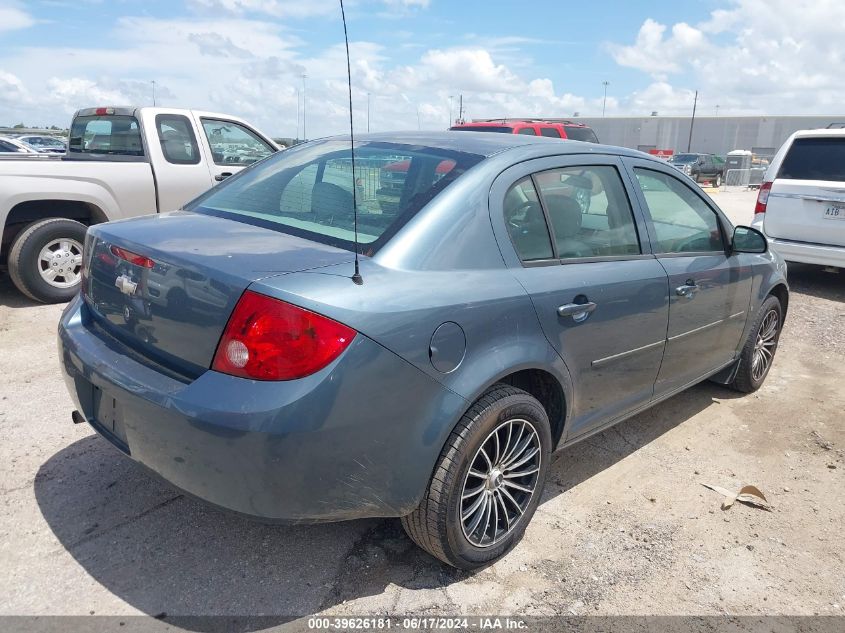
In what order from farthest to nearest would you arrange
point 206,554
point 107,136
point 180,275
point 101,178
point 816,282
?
point 816,282, point 107,136, point 101,178, point 206,554, point 180,275

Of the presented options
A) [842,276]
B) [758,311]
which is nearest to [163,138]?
[758,311]

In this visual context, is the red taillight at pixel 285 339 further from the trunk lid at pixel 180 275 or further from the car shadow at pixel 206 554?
the car shadow at pixel 206 554

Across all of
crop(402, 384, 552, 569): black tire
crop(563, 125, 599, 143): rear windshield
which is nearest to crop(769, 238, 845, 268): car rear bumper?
crop(402, 384, 552, 569): black tire

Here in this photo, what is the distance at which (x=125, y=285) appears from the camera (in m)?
2.54

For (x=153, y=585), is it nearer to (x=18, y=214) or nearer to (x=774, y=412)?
(x=774, y=412)

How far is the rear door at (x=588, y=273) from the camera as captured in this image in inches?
110

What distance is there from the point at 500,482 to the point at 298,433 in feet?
3.33

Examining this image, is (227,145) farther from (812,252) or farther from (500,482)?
(812,252)

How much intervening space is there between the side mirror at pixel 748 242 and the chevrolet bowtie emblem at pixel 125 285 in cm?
335

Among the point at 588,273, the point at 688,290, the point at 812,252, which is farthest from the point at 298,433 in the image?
the point at 812,252

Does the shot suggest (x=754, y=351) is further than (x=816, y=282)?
No

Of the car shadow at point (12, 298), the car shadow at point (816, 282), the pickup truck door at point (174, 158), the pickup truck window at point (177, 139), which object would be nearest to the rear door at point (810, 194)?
the car shadow at point (816, 282)

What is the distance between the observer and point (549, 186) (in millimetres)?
3023

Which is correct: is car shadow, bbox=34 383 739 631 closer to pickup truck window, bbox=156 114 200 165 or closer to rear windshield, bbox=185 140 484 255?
rear windshield, bbox=185 140 484 255
